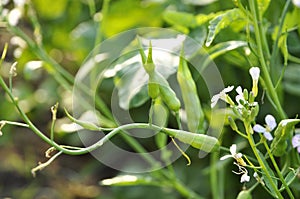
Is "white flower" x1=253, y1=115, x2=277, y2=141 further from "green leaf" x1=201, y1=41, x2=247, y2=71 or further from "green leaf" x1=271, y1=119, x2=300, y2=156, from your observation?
"green leaf" x1=201, y1=41, x2=247, y2=71

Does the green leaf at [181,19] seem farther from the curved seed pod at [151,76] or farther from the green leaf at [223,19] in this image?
the curved seed pod at [151,76]

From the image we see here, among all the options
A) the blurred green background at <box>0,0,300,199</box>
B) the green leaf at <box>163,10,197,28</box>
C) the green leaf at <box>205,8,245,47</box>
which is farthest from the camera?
the blurred green background at <box>0,0,300,199</box>

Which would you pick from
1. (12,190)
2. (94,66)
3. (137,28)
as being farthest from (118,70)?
(12,190)

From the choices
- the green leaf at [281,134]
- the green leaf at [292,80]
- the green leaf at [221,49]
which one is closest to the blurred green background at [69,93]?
the green leaf at [292,80]

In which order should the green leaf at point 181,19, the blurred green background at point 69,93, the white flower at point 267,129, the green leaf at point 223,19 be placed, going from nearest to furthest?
the white flower at point 267,129, the green leaf at point 223,19, the green leaf at point 181,19, the blurred green background at point 69,93

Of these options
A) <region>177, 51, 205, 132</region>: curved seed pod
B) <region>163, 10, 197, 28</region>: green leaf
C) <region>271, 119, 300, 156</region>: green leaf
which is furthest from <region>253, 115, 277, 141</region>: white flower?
<region>163, 10, 197, 28</region>: green leaf

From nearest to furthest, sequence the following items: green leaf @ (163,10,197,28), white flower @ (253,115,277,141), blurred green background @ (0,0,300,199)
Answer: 1. white flower @ (253,115,277,141)
2. green leaf @ (163,10,197,28)
3. blurred green background @ (0,0,300,199)

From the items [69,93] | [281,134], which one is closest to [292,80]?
[281,134]

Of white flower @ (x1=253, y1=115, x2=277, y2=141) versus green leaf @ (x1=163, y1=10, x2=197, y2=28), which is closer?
white flower @ (x1=253, y1=115, x2=277, y2=141)
